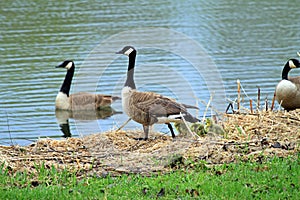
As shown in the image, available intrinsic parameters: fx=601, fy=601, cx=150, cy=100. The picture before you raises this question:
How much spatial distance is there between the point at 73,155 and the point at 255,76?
9.74 metres

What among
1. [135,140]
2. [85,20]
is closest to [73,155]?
[135,140]

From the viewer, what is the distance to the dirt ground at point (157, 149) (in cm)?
811

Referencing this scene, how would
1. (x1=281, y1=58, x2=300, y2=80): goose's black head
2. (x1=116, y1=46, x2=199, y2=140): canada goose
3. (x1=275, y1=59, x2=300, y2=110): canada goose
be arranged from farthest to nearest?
(x1=281, y1=58, x2=300, y2=80): goose's black head
(x1=275, y1=59, x2=300, y2=110): canada goose
(x1=116, y1=46, x2=199, y2=140): canada goose

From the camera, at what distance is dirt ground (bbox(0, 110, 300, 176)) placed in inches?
319

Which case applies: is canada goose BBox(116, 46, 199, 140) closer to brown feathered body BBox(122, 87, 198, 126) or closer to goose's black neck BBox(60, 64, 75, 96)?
brown feathered body BBox(122, 87, 198, 126)

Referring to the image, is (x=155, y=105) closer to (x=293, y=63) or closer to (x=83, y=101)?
(x=293, y=63)

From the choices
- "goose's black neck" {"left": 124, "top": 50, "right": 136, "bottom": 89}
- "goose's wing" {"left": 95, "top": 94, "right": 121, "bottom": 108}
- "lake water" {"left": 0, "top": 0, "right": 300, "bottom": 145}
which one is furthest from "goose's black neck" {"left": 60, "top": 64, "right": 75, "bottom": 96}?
"goose's black neck" {"left": 124, "top": 50, "right": 136, "bottom": 89}

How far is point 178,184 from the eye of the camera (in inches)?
280

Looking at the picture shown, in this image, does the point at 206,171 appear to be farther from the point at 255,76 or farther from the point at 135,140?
the point at 255,76

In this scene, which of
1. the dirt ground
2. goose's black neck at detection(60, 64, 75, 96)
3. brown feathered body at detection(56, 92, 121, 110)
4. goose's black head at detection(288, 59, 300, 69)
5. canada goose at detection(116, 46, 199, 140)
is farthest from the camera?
goose's black neck at detection(60, 64, 75, 96)

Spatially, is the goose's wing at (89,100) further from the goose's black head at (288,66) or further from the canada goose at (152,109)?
the canada goose at (152,109)

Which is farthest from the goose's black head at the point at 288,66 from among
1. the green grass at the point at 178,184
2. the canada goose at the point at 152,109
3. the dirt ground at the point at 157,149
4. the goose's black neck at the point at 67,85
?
the goose's black neck at the point at 67,85

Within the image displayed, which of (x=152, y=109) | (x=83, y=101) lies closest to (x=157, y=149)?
(x=152, y=109)

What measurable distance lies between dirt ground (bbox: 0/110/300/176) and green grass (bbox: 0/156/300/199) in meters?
0.27
